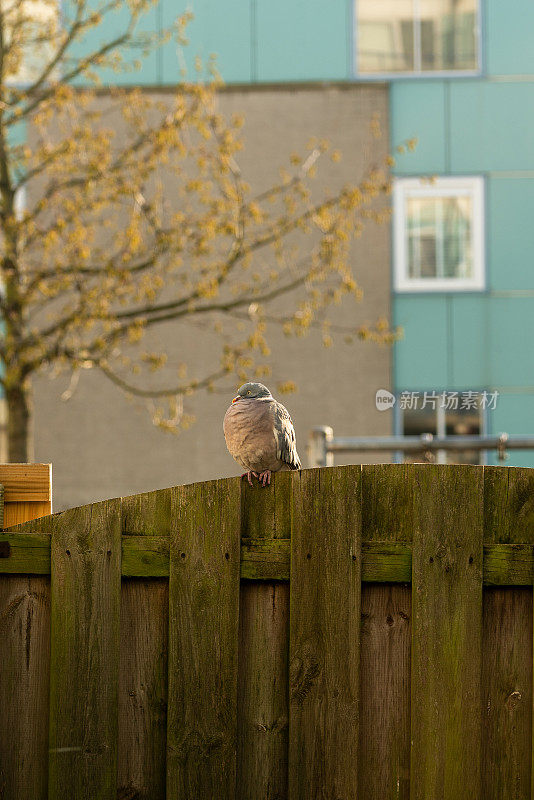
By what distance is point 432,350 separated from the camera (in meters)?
10.9

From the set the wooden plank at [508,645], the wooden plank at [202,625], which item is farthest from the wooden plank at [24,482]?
the wooden plank at [508,645]

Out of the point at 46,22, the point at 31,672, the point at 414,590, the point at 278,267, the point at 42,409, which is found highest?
the point at 46,22

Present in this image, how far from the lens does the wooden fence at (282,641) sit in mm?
2504

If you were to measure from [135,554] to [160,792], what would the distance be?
66cm

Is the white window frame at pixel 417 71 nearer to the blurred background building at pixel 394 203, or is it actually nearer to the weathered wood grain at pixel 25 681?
the blurred background building at pixel 394 203

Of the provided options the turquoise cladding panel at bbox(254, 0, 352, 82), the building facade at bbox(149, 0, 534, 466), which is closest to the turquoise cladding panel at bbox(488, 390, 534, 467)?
the building facade at bbox(149, 0, 534, 466)

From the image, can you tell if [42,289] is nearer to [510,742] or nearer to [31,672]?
[31,672]

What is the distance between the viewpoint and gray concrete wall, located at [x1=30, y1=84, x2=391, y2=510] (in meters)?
10.9

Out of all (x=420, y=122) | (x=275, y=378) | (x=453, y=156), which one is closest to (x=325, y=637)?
(x=275, y=378)

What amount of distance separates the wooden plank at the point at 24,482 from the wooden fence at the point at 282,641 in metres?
0.14

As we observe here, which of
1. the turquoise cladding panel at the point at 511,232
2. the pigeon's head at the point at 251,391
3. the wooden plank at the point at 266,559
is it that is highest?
the turquoise cladding panel at the point at 511,232

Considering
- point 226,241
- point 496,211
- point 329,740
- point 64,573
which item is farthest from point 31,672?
point 496,211

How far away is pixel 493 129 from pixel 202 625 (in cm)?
956

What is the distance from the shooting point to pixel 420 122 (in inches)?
431
